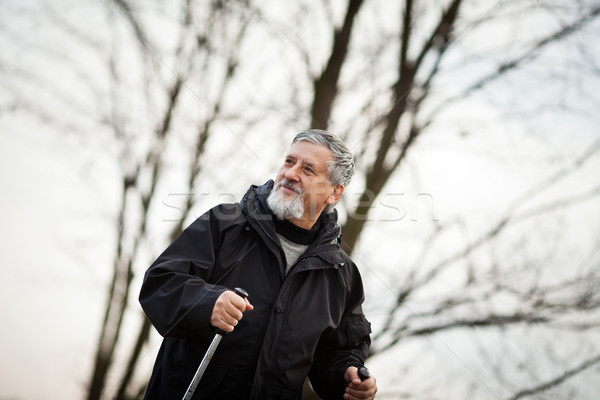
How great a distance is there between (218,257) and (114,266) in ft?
18.2

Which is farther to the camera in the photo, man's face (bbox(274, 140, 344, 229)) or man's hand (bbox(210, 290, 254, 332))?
man's face (bbox(274, 140, 344, 229))

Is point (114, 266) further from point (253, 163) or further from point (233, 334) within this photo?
point (233, 334)

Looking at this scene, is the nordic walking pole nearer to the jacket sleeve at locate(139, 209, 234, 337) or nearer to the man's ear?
the jacket sleeve at locate(139, 209, 234, 337)

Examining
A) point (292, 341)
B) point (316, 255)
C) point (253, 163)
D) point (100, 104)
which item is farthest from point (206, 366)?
point (100, 104)

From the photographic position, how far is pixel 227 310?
202 cm

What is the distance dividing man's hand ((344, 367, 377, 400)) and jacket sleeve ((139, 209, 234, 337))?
0.80m

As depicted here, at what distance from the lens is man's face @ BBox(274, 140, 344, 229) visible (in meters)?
2.68

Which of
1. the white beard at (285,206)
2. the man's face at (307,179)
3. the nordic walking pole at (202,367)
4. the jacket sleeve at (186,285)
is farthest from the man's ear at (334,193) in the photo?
the nordic walking pole at (202,367)

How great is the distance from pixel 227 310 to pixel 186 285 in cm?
23

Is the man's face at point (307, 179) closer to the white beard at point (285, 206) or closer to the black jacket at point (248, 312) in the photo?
the white beard at point (285, 206)

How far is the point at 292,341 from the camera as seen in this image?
7.53 ft

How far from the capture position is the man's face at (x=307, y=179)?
8.80 ft

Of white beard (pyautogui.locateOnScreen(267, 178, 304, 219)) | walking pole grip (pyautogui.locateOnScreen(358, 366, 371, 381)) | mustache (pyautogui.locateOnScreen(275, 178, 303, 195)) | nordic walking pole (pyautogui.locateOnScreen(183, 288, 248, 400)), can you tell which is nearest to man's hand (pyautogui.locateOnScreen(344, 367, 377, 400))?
walking pole grip (pyautogui.locateOnScreen(358, 366, 371, 381))

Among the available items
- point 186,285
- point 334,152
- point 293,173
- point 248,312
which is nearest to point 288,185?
point 293,173
